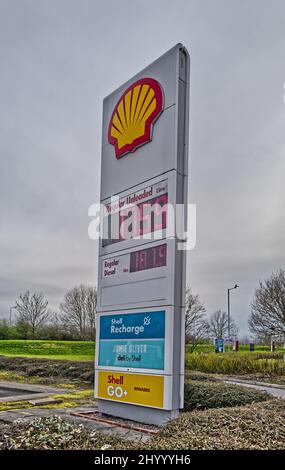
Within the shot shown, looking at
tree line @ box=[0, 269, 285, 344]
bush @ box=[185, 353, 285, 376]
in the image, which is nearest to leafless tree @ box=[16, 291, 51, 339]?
tree line @ box=[0, 269, 285, 344]

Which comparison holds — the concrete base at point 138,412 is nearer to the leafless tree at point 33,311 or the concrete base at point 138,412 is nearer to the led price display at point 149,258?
the led price display at point 149,258

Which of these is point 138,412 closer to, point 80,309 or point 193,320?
point 193,320

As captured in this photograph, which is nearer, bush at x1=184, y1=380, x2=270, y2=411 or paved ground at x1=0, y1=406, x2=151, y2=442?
paved ground at x1=0, y1=406, x2=151, y2=442

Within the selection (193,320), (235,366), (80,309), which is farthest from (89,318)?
(235,366)

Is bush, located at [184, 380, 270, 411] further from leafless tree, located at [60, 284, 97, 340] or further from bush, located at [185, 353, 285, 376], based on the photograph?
leafless tree, located at [60, 284, 97, 340]

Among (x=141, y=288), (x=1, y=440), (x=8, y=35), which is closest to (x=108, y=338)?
(x=141, y=288)

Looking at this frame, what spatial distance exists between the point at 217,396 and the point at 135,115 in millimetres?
A: 5833

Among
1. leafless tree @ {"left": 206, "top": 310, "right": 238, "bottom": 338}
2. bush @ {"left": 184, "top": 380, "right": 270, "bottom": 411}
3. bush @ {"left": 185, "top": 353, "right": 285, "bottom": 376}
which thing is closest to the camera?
bush @ {"left": 184, "top": 380, "right": 270, "bottom": 411}

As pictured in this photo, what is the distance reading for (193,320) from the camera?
31.7 m

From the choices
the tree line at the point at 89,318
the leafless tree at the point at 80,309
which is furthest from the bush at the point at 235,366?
the leafless tree at the point at 80,309

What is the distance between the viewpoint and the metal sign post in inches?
328

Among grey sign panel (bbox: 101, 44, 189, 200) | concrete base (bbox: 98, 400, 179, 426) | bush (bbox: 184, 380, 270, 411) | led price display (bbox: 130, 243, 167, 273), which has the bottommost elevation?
concrete base (bbox: 98, 400, 179, 426)

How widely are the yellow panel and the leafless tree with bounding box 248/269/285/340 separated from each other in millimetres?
26091

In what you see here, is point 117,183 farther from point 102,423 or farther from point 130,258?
point 102,423
